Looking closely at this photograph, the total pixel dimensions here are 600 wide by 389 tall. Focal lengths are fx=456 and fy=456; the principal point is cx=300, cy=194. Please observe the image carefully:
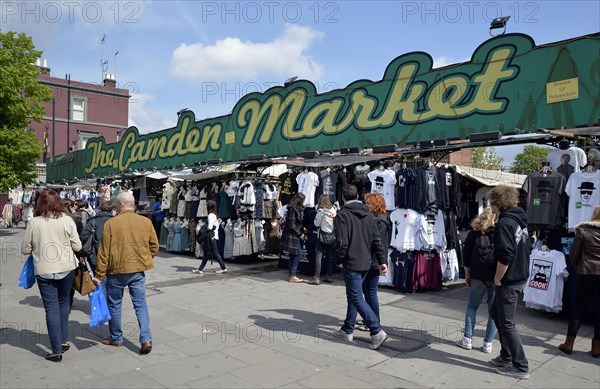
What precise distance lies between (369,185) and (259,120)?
4.89 meters

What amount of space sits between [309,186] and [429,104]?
9.82 ft

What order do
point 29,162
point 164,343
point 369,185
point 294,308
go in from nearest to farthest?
point 164,343 < point 294,308 < point 369,185 < point 29,162

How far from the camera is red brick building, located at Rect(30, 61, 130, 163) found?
36688 mm

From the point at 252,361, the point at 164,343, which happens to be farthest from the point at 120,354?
the point at 252,361

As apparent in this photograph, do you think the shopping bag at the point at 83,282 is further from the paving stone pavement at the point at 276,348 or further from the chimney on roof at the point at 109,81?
the chimney on roof at the point at 109,81

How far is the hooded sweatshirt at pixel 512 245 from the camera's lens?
14.5 ft

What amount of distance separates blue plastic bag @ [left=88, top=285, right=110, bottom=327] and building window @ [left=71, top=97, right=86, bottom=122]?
37.3 metres

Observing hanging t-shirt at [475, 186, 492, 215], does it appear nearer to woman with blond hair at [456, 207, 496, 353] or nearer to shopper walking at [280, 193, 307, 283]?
shopper walking at [280, 193, 307, 283]

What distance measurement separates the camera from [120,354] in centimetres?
516

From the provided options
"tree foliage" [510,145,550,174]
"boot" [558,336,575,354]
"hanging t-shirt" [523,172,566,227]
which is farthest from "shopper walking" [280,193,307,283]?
"tree foliage" [510,145,550,174]

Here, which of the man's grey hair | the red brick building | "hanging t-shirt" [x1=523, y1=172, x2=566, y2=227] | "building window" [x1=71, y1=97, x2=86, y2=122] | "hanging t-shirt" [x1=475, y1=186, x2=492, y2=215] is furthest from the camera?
"building window" [x1=71, y1=97, x2=86, y2=122]

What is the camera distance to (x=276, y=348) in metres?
5.34

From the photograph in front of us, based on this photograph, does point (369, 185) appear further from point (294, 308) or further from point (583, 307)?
point (583, 307)

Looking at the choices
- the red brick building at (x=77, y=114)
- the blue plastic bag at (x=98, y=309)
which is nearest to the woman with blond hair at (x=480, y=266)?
the blue plastic bag at (x=98, y=309)
